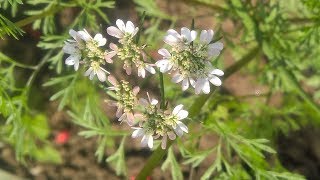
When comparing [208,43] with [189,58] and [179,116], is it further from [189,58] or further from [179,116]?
[179,116]

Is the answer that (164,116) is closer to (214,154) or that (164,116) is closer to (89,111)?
(89,111)

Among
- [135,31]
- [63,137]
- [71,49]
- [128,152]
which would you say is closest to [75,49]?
[71,49]

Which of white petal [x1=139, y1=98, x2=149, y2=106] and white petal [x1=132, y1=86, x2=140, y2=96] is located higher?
white petal [x1=132, y1=86, x2=140, y2=96]

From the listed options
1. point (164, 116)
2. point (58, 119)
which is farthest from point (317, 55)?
point (58, 119)

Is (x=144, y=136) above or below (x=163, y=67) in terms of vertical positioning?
below

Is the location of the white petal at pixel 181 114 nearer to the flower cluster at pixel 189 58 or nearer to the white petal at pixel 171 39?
the flower cluster at pixel 189 58

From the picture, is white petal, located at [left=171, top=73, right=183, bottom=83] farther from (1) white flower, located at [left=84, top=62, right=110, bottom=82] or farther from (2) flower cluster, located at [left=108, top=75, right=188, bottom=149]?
(1) white flower, located at [left=84, top=62, right=110, bottom=82]

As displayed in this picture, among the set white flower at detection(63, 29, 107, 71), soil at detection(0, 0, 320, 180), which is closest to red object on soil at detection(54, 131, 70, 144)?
soil at detection(0, 0, 320, 180)

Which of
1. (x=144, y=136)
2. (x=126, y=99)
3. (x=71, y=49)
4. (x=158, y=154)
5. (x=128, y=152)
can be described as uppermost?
(x=71, y=49)
